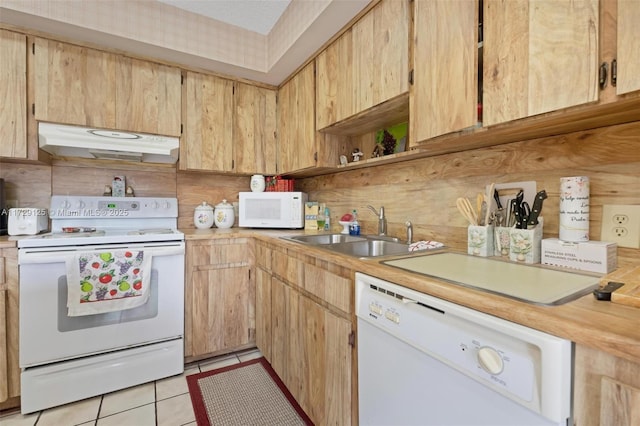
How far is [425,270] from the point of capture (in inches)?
37.0

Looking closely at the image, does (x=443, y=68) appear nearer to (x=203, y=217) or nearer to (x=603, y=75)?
(x=603, y=75)

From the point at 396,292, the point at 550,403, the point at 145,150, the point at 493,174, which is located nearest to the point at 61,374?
the point at 145,150

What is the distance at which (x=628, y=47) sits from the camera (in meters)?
0.69

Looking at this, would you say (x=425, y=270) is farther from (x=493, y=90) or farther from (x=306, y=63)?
(x=306, y=63)

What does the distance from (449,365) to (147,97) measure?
7.85 feet

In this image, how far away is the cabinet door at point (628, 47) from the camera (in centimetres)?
68

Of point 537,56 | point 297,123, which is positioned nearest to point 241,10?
point 297,123

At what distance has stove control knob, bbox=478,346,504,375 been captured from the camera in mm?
618

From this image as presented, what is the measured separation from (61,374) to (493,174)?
7.99 feet

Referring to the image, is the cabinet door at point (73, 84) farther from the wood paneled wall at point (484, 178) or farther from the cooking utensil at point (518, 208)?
the cooking utensil at point (518, 208)

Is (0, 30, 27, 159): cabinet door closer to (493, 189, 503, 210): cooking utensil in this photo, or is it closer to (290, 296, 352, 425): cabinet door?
(290, 296, 352, 425): cabinet door

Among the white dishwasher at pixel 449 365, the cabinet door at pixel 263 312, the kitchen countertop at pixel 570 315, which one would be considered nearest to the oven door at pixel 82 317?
the cabinet door at pixel 263 312

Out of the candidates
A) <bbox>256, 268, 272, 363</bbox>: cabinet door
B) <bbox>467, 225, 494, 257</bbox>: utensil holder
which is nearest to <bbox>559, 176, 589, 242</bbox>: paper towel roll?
<bbox>467, 225, 494, 257</bbox>: utensil holder

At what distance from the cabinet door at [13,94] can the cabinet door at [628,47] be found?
2719 mm
